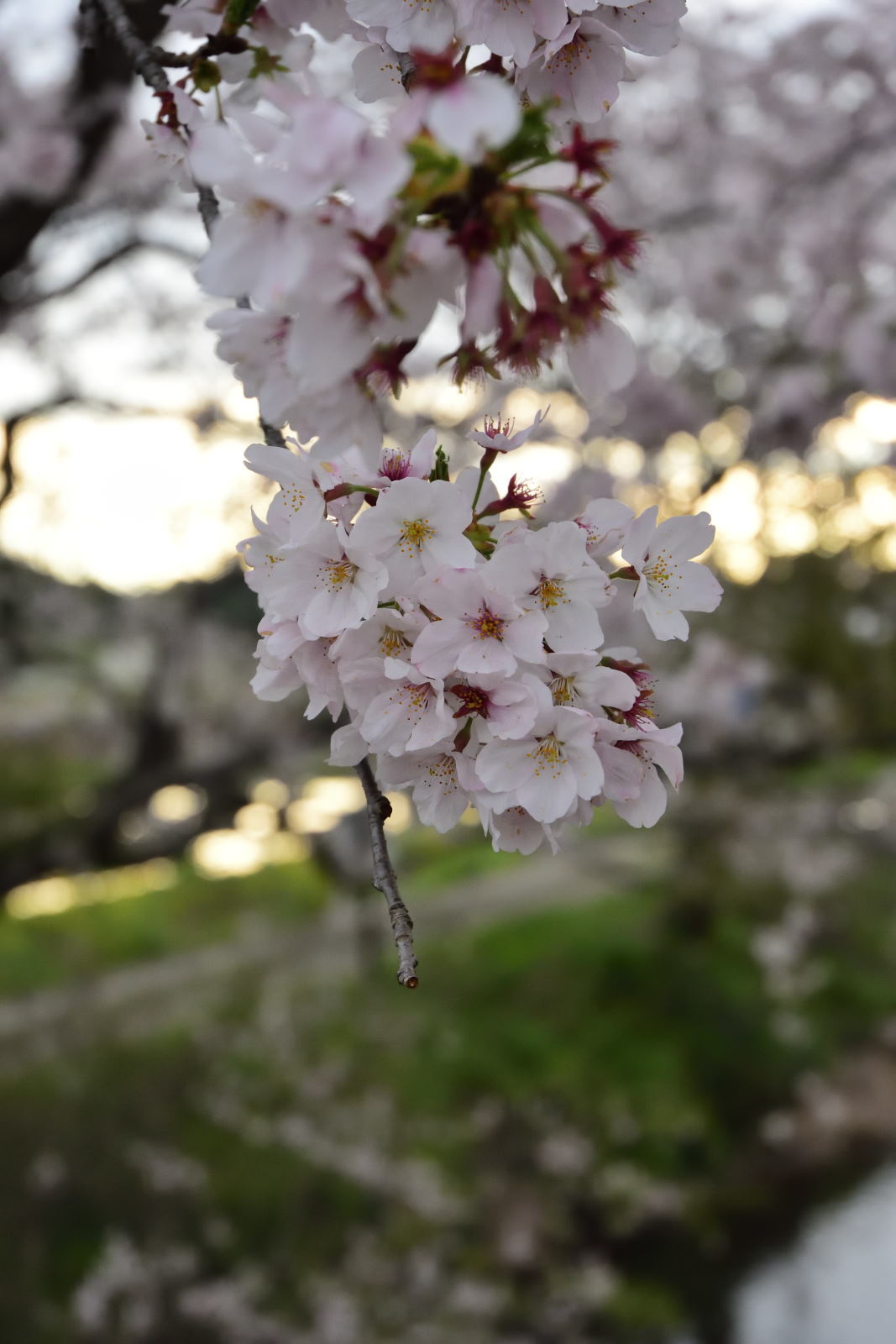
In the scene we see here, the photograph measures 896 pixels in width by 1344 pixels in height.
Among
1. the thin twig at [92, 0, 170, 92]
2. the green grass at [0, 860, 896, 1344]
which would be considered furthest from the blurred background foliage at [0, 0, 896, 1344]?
the thin twig at [92, 0, 170, 92]

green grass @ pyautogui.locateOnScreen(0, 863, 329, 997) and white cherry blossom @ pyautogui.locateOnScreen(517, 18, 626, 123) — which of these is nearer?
white cherry blossom @ pyautogui.locateOnScreen(517, 18, 626, 123)

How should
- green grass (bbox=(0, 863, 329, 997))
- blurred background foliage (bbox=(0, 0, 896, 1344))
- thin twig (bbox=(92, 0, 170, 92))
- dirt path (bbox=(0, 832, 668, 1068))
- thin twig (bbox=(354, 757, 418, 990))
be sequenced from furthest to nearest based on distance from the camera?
1. green grass (bbox=(0, 863, 329, 997))
2. dirt path (bbox=(0, 832, 668, 1068))
3. blurred background foliage (bbox=(0, 0, 896, 1344))
4. thin twig (bbox=(92, 0, 170, 92))
5. thin twig (bbox=(354, 757, 418, 990))

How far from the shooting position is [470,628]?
0.72 meters

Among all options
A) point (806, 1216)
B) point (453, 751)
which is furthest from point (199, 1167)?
point (453, 751)

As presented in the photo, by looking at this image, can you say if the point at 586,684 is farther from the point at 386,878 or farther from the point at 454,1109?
the point at 454,1109

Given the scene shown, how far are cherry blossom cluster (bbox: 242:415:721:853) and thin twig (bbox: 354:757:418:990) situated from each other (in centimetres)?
2

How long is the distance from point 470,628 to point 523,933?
7.65 meters

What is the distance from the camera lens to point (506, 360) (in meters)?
0.63

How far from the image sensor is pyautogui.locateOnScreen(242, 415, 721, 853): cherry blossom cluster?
72 centimetres

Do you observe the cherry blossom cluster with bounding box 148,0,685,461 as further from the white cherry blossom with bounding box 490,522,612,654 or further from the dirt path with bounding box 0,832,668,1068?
the dirt path with bounding box 0,832,668,1068

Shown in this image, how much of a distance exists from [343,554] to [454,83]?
A: 33 cm

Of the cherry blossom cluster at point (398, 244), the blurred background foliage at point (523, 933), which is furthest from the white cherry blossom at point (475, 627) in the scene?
the blurred background foliage at point (523, 933)

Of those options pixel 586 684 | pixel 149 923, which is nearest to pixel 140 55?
pixel 586 684

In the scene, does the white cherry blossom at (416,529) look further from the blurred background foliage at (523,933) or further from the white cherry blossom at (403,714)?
the blurred background foliage at (523,933)
